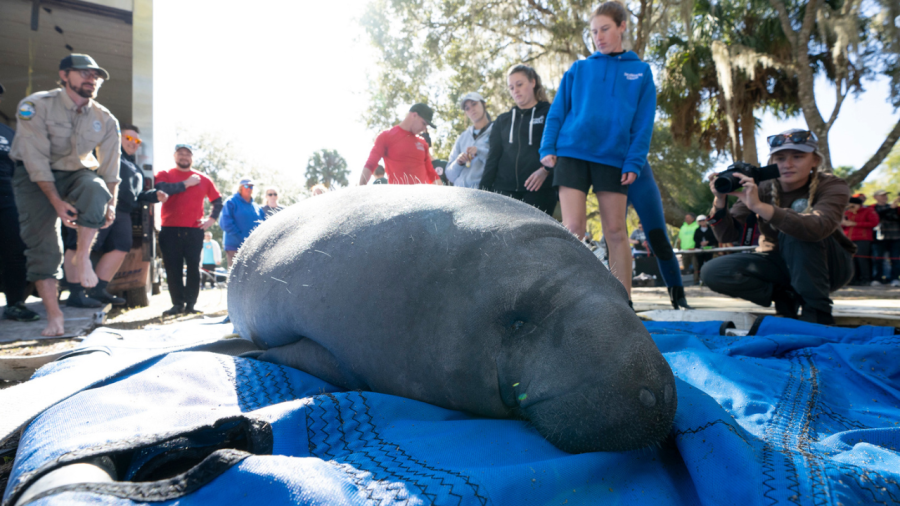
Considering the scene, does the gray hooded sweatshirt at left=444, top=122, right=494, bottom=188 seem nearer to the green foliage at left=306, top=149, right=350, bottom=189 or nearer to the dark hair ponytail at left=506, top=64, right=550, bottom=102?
the dark hair ponytail at left=506, top=64, right=550, bottom=102

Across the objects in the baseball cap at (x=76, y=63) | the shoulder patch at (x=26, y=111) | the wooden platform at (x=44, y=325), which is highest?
the baseball cap at (x=76, y=63)

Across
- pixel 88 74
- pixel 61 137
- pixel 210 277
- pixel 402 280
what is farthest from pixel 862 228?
pixel 210 277

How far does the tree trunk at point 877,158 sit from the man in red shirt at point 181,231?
1519cm

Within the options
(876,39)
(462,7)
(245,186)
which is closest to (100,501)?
(245,186)

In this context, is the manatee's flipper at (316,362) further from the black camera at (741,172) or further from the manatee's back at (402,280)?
the black camera at (741,172)

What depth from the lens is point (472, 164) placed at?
6.16 metres

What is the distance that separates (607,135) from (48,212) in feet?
17.4

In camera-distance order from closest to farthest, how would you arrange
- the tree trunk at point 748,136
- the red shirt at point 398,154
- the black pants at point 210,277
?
1. the red shirt at point 398,154
2. the tree trunk at point 748,136
3. the black pants at point 210,277

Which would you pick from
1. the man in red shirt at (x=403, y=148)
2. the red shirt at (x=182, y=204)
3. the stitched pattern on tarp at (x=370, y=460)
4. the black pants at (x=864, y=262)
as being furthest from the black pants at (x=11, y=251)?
the black pants at (x=864, y=262)

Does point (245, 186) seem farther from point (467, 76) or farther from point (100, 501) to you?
point (467, 76)

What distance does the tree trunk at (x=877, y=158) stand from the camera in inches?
508

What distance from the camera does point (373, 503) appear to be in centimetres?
118

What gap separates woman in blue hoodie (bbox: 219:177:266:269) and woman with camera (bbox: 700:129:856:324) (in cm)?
707

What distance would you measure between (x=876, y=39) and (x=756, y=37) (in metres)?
3.45
